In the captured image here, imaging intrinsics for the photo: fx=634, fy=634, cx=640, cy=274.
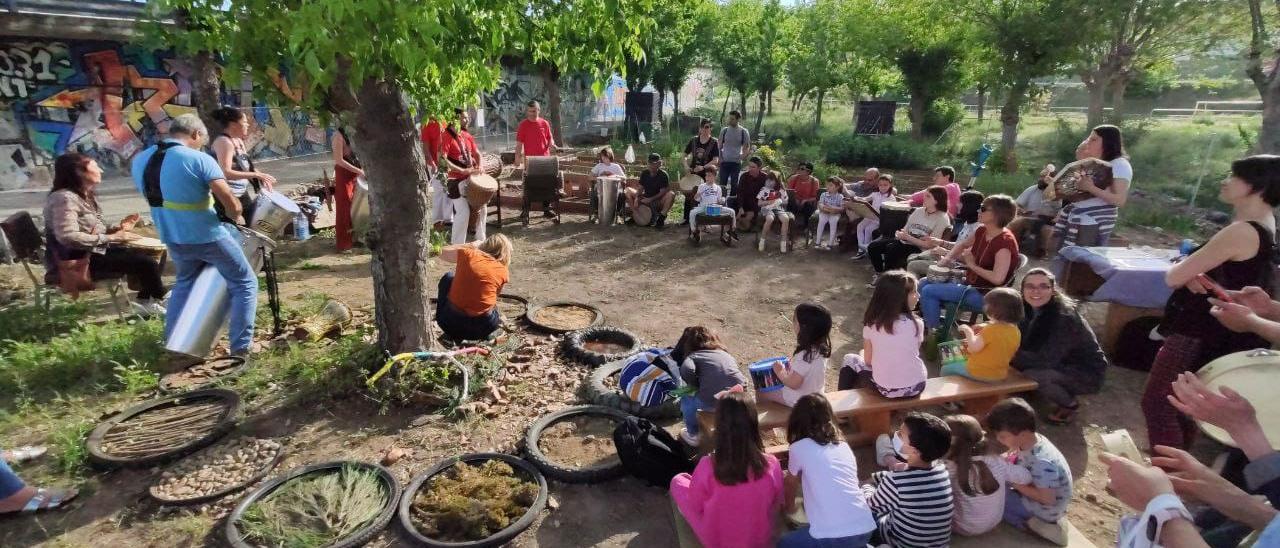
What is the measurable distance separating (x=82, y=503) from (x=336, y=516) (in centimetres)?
142

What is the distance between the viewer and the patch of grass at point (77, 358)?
175 inches

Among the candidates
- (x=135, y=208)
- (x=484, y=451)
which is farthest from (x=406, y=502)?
(x=135, y=208)

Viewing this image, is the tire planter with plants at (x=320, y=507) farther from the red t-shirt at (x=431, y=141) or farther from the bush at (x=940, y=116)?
the bush at (x=940, y=116)

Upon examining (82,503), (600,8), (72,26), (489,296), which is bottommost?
(82,503)

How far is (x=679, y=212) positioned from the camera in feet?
35.0

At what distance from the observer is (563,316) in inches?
238

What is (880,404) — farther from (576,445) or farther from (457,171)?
(457,171)

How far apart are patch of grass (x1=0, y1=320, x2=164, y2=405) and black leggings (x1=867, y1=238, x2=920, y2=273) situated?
22.5ft

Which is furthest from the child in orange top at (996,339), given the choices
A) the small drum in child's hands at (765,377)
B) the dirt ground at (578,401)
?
the small drum in child's hands at (765,377)

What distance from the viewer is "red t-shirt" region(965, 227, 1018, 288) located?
5.10 metres

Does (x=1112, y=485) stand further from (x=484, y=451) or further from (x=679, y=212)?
(x=679, y=212)

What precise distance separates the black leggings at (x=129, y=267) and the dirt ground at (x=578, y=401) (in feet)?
3.57

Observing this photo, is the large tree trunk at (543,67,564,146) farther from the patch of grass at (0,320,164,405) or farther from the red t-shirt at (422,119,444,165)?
the patch of grass at (0,320,164,405)

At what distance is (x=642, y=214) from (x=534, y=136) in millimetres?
2089
